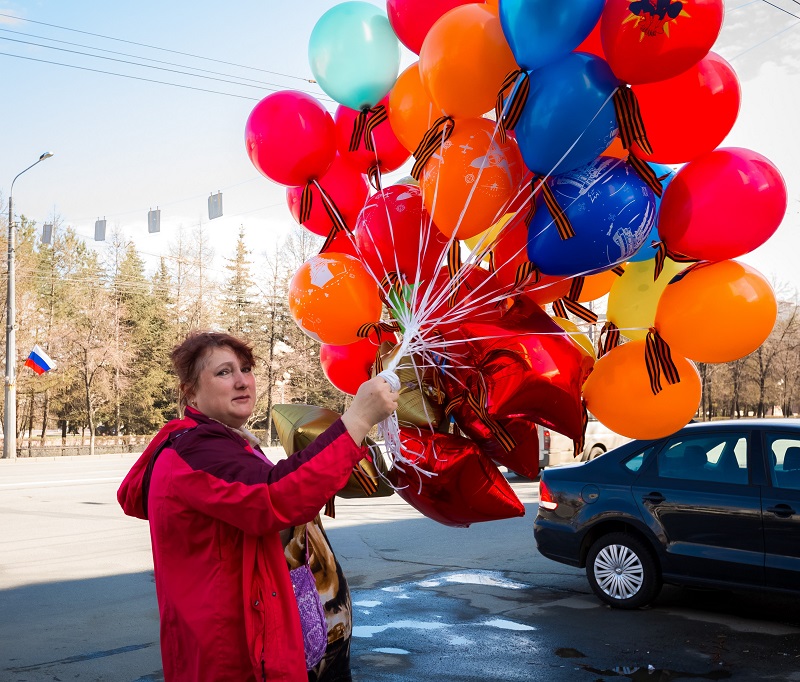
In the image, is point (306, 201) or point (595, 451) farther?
point (595, 451)

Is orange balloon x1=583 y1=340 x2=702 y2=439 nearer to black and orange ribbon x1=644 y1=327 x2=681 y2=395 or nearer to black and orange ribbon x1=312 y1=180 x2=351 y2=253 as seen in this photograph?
black and orange ribbon x1=644 y1=327 x2=681 y2=395

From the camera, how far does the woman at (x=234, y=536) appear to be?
6.57 feet

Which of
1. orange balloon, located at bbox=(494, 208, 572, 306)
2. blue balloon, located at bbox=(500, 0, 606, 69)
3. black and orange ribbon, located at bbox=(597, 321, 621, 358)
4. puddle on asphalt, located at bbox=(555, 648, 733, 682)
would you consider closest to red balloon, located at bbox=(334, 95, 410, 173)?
orange balloon, located at bbox=(494, 208, 572, 306)

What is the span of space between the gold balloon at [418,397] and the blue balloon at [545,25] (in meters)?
1.07

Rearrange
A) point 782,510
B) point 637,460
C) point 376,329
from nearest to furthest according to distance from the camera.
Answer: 1. point 376,329
2. point 782,510
3. point 637,460

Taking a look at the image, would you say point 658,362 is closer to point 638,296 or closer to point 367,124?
point 638,296

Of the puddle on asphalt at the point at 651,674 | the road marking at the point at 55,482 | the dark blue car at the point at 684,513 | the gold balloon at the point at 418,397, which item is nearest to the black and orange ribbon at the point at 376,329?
the gold balloon at the point at 418,397

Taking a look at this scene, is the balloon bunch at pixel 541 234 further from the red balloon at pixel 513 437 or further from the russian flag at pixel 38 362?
the russian flag at pixel 38 362

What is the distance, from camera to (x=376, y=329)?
126 inches

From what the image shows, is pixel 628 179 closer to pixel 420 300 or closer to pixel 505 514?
pixel 420 300

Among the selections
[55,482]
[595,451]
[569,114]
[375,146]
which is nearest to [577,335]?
[569,114]

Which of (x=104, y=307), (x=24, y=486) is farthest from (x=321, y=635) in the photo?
(x=104, y=307)

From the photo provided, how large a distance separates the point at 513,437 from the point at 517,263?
68 cm

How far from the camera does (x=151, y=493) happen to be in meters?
2.19
